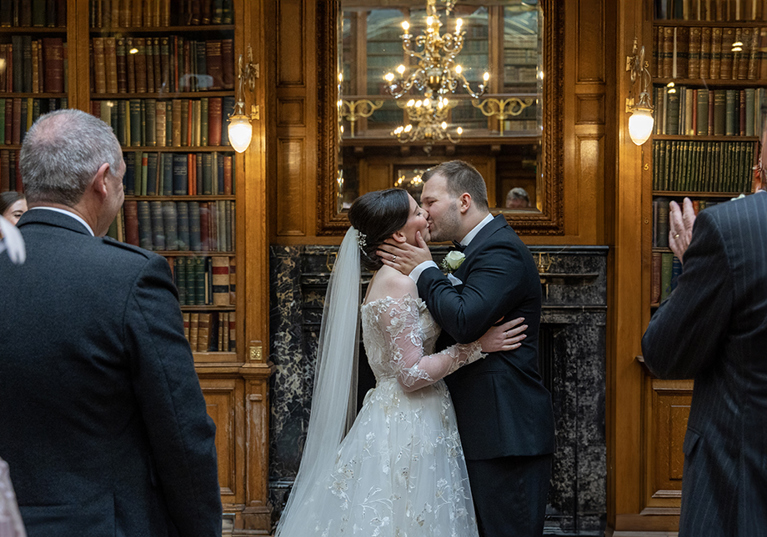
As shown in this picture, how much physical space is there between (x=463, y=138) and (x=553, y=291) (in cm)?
125

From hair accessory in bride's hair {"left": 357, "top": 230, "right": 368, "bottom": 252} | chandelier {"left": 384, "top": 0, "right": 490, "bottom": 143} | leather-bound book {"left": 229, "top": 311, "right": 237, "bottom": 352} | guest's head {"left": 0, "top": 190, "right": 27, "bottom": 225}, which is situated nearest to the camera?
hair accessory in bride's hair {"left": 357, "top": 230, "right": 368, "bottom": 252}

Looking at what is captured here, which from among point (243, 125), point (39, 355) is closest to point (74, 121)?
point (39, 355)

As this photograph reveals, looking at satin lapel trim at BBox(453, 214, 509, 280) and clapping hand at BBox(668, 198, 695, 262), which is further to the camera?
satin lapel trim at BBox(453, 214, 509, 280)

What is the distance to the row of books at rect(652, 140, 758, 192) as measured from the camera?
13.2 feet

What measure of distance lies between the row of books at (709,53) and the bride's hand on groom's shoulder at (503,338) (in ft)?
7.66

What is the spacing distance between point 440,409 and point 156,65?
289cm

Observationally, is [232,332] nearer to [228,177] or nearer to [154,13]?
[228,177]

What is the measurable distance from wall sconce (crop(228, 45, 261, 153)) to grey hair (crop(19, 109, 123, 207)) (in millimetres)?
2452

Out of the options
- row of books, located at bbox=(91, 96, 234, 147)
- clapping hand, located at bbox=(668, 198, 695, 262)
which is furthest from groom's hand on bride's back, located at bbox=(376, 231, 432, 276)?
row of books, located at bbox=(91, 96, 234, 147)

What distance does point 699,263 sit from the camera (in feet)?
5.12

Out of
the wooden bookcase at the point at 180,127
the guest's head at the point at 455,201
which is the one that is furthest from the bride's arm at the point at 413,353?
the wooden bookcase at the point at 180,127

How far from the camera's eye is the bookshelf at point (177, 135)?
4.13m

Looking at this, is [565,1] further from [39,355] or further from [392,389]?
[39,355]

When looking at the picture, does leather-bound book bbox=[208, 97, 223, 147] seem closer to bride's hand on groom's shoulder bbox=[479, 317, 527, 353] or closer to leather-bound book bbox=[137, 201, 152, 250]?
leather-bound book bbox=[137, 201, 152, 250]
